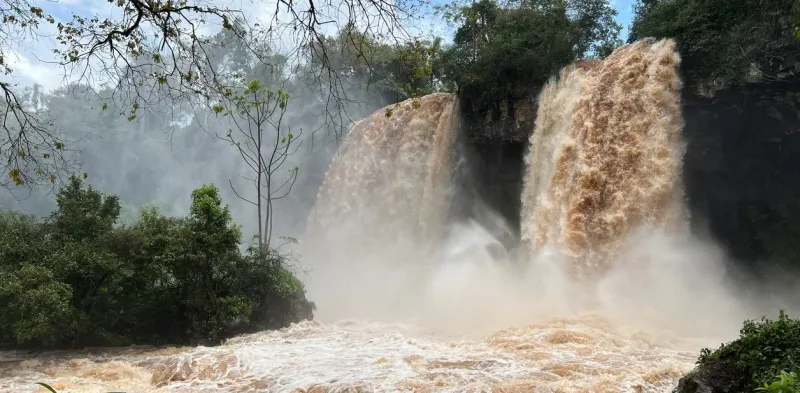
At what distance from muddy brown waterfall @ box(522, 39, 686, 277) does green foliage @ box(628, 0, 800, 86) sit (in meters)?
0.34

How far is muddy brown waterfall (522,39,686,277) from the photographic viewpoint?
11.2 metres

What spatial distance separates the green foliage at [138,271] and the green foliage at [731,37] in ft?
30.8

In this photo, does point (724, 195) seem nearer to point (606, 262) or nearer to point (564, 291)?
point (606, 262)

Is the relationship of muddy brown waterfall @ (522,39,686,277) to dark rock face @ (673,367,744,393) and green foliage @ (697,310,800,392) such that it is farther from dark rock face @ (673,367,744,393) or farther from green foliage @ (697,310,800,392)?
dark rock face @ (673,367,744,393)

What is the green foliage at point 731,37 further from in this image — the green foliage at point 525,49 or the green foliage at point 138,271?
the green foliage at point 138,271

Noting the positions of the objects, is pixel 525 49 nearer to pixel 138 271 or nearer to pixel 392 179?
pixel 392 179

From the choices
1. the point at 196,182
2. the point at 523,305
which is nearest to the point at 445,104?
the point at 523,305

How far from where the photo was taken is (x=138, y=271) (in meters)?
10.9

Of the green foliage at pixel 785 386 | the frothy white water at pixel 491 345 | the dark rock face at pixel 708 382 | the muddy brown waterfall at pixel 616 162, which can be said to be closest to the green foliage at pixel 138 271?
the frothy white water at pixel 491 345

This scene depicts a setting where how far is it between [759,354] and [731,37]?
28.0ft

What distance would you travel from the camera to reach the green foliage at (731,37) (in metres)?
10.2

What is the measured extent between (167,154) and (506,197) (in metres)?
28.9

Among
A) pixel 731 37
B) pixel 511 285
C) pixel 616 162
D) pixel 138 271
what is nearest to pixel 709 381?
pixel 616 162

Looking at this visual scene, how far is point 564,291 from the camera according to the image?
37.6 ft
